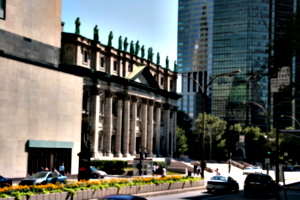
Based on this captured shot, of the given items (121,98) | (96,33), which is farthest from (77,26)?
(121,98)

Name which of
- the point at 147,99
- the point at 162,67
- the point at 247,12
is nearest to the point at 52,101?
the point at 147,99

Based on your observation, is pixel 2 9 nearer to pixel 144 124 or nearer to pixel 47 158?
pixel 47 158

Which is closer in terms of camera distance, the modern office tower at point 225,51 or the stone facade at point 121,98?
the stone facade at point 121,98

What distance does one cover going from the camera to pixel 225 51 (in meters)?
166

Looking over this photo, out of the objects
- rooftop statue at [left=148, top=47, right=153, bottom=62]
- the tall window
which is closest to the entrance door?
the tall window

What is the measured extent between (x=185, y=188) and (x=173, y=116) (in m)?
67.7

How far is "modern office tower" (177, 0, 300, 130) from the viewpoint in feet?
523

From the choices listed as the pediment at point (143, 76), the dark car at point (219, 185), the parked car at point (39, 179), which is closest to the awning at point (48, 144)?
the parked car at point (39, 179)

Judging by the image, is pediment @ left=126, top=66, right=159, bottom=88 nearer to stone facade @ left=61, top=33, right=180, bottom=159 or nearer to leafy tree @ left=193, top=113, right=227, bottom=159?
stone facade @ left=61, top=33, right=180, bottom=159

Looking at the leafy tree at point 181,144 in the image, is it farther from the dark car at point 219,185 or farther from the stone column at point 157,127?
the dark car at point 219,185

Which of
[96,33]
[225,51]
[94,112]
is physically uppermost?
[225,51]

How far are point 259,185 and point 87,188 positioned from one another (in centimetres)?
1194

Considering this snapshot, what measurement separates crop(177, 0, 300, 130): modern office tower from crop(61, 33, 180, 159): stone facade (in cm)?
5939

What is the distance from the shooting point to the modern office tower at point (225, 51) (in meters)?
159
